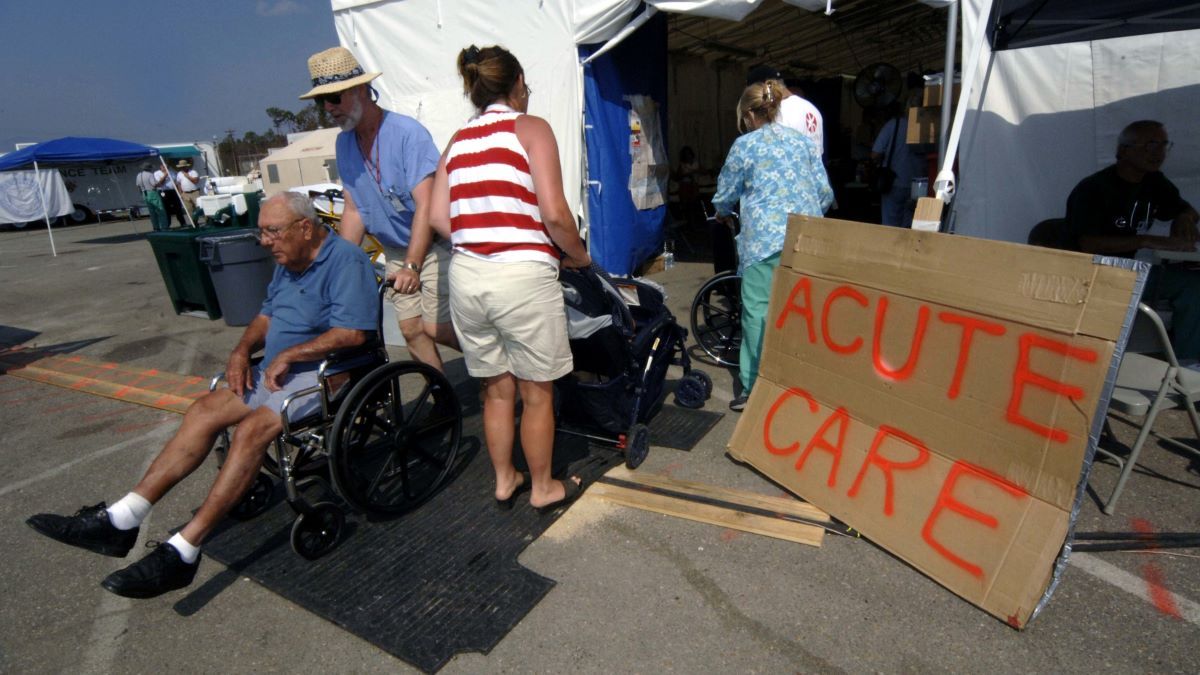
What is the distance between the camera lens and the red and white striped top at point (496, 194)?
2457 mm

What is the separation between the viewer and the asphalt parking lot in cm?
212

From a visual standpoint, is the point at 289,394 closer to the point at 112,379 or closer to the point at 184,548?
the point at 184,548

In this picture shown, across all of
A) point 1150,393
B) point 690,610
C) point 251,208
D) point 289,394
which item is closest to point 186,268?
point 289,394

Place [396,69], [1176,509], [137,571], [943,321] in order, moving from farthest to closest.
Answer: [396,69]
[1176,509]
[943,321]
[137,571]

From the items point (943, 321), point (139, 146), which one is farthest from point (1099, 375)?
point (139, 146)

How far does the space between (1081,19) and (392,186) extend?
15.8ft

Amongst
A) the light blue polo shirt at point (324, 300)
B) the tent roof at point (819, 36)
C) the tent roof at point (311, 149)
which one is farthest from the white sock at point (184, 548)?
the tent roof at point (311, 149)

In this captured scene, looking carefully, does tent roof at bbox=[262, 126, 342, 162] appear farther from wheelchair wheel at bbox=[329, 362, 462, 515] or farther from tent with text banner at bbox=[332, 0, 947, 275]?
wheelchair wheel at bbox=[329, 362, 462, 515]

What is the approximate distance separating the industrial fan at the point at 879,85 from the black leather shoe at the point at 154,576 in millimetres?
8596

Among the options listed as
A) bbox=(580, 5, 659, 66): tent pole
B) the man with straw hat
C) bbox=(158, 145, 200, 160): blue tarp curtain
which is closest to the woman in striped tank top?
the man with straw hat

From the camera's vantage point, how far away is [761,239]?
3.52 m

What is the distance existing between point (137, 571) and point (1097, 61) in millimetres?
7409

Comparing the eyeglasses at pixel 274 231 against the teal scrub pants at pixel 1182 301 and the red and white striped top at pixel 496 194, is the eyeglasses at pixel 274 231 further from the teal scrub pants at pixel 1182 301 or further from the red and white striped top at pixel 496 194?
the teal scrub pants at pixel 1182 301

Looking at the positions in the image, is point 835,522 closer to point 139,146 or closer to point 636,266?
point 636,266
